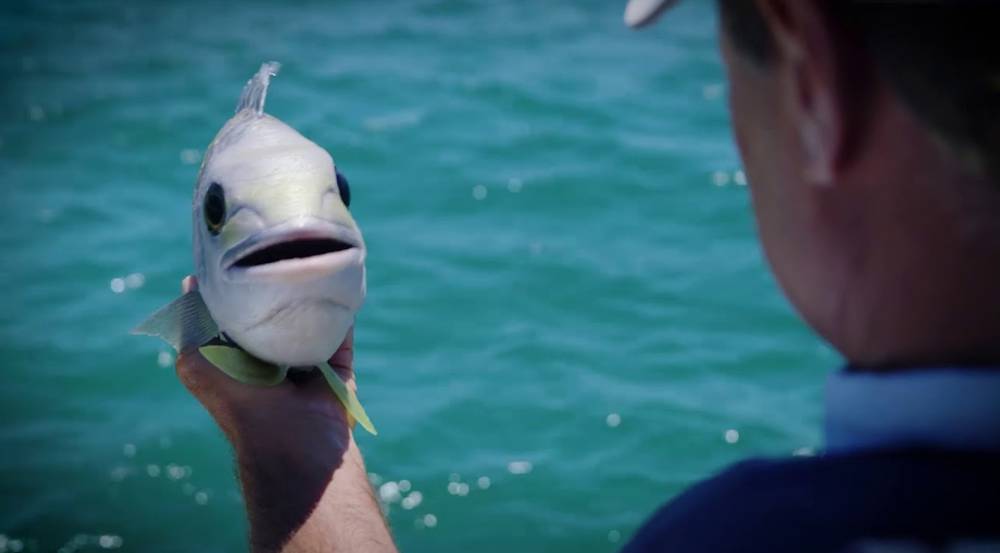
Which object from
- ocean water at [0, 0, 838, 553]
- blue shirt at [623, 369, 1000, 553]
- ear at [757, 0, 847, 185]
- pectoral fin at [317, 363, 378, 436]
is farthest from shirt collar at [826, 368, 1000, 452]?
ocean water at [0, 0, 838, 553]

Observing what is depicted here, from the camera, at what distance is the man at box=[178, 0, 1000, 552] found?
875 mm

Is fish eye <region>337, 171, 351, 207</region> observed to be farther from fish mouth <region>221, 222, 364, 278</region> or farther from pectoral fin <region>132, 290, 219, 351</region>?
pectoral fin <region>132, 290, 219, 351</region>

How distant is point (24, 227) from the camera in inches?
255

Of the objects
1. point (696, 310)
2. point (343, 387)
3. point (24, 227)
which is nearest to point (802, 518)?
point (343, 387)

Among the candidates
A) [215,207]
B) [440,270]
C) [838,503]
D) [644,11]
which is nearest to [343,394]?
[215,207]

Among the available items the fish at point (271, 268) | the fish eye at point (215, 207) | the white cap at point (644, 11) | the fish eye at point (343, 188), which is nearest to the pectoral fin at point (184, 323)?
the fish at point (271, 268)

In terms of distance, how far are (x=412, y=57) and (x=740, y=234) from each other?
269cm

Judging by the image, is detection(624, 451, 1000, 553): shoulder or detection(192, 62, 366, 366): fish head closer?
detection(624, 451, 1000, 553): shoulder

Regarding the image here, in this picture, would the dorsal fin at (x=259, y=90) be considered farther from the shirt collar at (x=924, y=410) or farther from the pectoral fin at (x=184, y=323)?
the shirt collar at (x=924, y=410)

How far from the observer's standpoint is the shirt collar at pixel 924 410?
2.96ft

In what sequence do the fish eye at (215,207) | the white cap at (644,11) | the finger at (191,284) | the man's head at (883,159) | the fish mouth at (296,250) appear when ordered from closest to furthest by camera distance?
1. the man's head at (883,159)
2. the white cap at (644,11)
3. the fish mouth at (296,250)
4. the fish eye at (215,207)
5. the finger at (191,284)

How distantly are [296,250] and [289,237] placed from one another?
0.27 feet

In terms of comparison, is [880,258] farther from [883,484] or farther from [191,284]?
[191,284]

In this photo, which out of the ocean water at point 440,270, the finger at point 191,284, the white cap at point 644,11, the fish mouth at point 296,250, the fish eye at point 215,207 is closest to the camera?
the white cap at point 644,11
